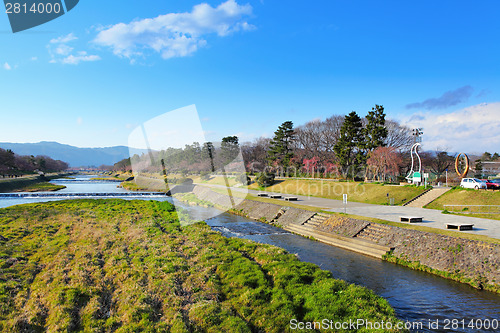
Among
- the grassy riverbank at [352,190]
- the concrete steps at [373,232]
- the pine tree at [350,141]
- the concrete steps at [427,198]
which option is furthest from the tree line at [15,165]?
the concrete steps at [427,198]

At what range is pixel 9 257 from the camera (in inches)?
478

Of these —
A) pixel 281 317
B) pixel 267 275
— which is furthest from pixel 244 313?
pixel 267 275

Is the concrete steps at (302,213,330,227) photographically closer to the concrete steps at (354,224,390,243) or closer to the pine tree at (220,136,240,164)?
the concrete steps at (354,224,390,243)

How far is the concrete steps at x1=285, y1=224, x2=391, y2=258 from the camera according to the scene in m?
14.9

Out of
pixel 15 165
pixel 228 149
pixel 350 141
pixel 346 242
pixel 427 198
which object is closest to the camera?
pixel 346 242

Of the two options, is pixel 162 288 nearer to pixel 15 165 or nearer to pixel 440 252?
pixel 440 252

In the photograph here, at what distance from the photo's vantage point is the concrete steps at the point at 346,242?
14.9 metres

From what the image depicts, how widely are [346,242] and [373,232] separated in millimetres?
1678

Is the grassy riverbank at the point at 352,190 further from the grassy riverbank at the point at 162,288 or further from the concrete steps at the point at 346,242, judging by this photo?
the grassy riverbank at the point at 162,288

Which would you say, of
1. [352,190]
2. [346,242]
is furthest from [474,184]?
[346,242]

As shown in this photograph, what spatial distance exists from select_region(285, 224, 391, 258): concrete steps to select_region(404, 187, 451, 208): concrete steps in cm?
1095

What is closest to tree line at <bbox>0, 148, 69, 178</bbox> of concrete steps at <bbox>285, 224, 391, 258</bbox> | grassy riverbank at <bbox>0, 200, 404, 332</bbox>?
grassy riverbank at <bbox>0, 200, 404, 332</bbox>

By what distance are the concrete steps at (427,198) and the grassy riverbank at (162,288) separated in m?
17.0

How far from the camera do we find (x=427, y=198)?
25.3m
